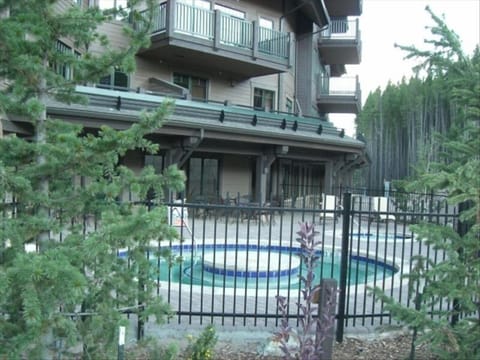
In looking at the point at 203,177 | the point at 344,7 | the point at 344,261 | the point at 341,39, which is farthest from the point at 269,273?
the point at 344,7

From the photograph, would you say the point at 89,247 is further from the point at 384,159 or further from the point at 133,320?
the point at 384,159

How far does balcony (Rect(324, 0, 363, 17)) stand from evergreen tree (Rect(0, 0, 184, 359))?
862 inches

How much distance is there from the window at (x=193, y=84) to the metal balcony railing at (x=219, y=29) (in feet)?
6.84

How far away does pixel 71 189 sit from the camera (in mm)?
2889

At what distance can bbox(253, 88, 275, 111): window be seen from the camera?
18797 millimetres

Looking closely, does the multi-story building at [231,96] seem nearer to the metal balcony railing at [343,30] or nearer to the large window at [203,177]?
the large window at [203,177]

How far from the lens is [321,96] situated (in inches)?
900

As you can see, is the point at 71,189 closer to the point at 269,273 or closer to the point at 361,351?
the point at 361,351

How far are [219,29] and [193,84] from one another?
8.40 ft

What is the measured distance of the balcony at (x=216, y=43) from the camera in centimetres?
1406

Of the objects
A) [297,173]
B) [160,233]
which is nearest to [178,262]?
[160,233]

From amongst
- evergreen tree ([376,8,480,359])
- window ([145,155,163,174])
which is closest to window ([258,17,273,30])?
window ([145,155,163,174])

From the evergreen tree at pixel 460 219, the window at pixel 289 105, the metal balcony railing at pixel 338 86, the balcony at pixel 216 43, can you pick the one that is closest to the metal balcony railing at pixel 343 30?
the metal balcony railing at pixel 338 86

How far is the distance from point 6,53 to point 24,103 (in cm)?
30
